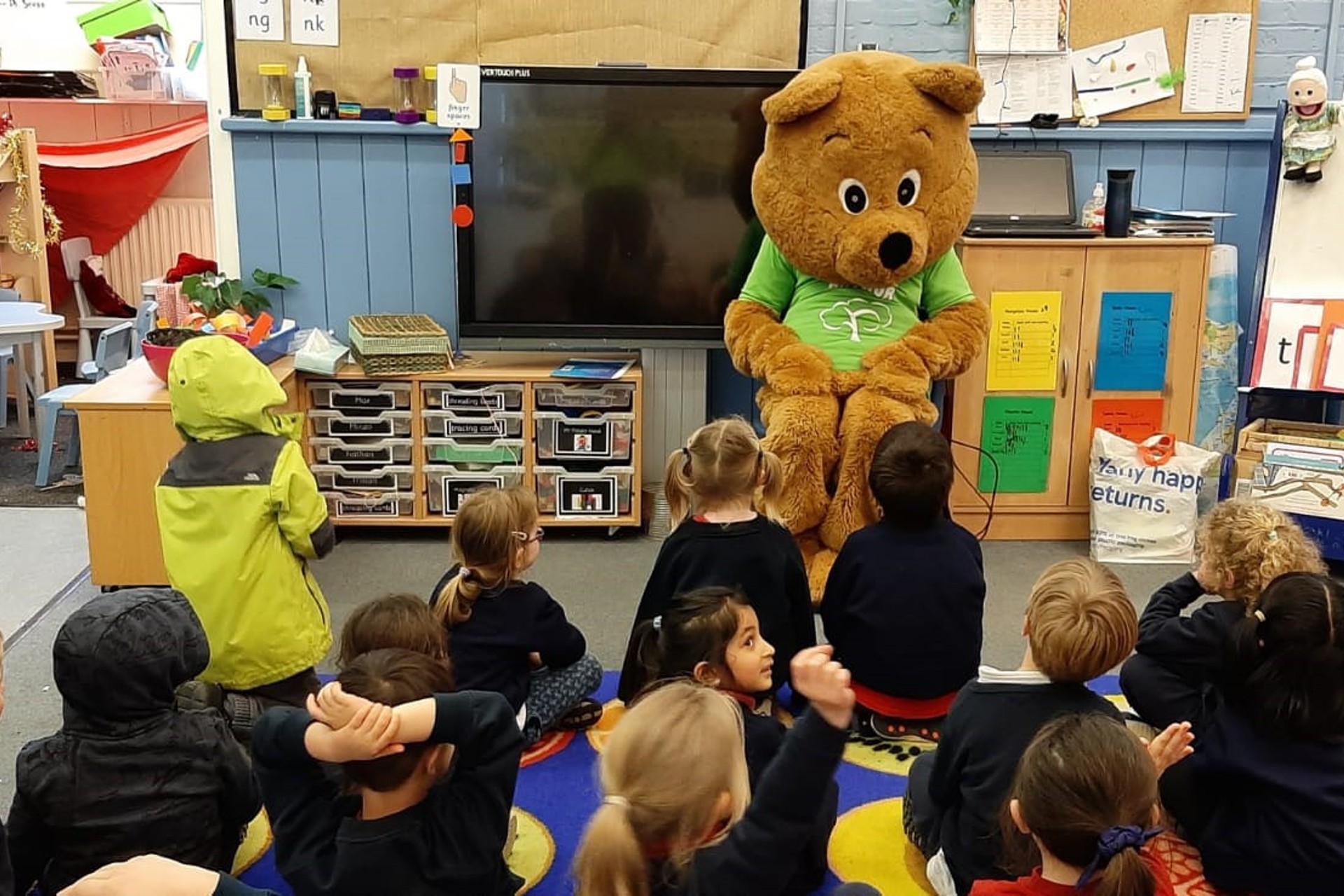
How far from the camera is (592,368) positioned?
3934 mm

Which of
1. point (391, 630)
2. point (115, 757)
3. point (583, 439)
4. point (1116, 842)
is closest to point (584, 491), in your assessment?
point (583, 439)

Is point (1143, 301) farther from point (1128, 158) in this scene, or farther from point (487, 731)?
point (487, 731)

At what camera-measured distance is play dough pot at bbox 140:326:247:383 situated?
3434 millimetres

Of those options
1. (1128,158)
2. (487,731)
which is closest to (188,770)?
(487,731)

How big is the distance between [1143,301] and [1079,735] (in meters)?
2.67

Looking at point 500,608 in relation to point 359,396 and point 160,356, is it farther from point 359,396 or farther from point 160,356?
point 359,396

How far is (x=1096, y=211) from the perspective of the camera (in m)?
3.98

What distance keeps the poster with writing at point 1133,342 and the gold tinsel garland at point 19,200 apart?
4.04 meters

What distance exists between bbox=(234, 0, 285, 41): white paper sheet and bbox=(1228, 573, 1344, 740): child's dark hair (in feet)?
10.6

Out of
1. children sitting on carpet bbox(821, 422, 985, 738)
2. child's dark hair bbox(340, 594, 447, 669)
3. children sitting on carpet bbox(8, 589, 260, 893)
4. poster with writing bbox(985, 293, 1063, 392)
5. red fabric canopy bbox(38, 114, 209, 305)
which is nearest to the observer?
children sitting on carpet bbox(8, 589, 260, 893)

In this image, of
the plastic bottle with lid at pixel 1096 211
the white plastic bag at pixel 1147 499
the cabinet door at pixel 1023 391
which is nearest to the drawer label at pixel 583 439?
the cabinet door at pixel 1023 391

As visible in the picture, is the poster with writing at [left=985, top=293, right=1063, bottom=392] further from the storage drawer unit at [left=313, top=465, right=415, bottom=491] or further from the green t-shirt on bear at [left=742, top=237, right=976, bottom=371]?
the storage drawer unit at [left=313, top=465, right=415, bottom=491]

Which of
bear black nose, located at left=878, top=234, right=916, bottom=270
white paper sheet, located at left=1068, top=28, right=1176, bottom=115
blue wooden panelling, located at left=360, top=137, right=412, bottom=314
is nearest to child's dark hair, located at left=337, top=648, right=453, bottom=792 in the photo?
bear black nose, located at left=878, top=234, right=916, bottom=270

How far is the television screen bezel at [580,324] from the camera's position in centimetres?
378
